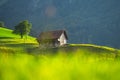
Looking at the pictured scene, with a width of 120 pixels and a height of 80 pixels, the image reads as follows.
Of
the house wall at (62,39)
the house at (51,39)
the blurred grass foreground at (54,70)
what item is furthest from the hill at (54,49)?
the house wall at (62,39)

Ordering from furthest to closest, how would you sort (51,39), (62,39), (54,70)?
1. (62,39)
2. (51,39)
3. (54,70)

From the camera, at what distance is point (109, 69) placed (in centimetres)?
333

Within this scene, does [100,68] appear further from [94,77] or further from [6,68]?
[6,68]

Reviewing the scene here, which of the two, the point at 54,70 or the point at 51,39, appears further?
the point at 51,39

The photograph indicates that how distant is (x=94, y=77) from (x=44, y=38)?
107785mm

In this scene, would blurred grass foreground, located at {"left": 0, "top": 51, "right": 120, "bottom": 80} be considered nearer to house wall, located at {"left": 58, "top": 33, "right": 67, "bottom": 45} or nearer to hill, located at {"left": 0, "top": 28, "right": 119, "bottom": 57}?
hill, located at {"left": 0, "top": 28, "right": 119, "bottom": 57}

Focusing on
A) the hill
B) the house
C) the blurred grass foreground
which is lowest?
the blurred grass foreground

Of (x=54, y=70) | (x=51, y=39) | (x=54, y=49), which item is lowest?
(x=54, y=70)

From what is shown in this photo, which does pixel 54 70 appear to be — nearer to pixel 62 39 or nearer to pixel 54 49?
pixel 54 49

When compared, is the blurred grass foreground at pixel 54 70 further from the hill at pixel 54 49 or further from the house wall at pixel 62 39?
the house wall at pixel 62 39

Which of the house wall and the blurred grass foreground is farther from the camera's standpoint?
the house wall

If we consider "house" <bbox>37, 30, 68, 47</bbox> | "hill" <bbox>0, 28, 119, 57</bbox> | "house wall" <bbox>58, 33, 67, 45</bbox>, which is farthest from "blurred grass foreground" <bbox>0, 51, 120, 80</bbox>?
"house wall" <bbox>58, 33, 67, 45</bbox>

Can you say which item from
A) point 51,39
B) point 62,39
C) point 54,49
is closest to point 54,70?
point 54,49

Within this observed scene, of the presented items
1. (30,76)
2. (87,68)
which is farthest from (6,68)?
(87,68)
